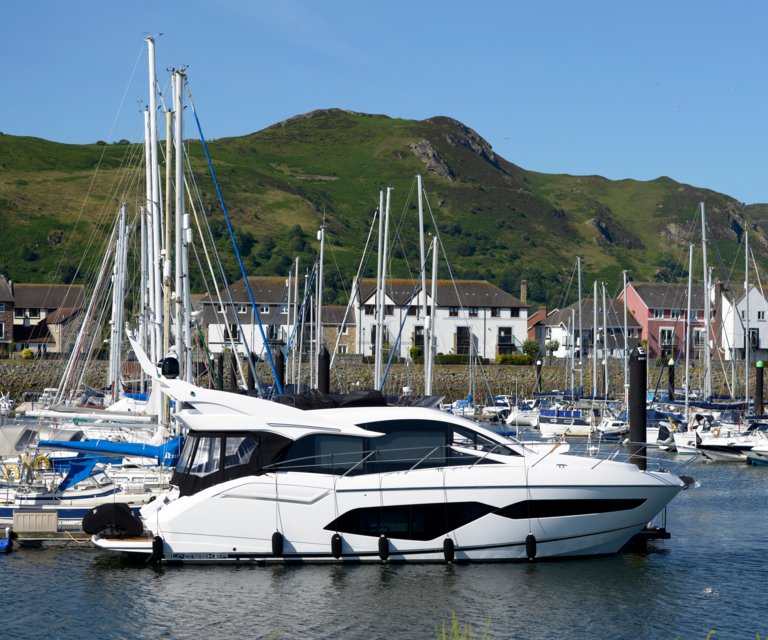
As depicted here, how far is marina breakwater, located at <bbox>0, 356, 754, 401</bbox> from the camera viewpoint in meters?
88.1

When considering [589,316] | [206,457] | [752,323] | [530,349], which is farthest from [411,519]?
[589,316]

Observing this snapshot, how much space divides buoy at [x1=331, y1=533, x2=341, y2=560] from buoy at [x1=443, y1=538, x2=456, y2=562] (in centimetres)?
228

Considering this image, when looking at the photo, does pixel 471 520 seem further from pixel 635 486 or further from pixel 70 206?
pixel 70 206

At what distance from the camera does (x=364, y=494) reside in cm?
2362

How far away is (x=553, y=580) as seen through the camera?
23.2m

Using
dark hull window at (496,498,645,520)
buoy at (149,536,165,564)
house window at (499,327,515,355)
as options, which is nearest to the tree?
house window at (499,327,515,355)

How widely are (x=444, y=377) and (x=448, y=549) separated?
226ft

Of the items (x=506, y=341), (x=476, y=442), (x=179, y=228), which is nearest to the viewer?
(x=476, y=442)

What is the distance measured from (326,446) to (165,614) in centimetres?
516

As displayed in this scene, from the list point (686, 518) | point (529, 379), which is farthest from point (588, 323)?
point (686, 518)

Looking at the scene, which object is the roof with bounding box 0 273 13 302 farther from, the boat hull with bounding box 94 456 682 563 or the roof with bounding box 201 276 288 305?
the boat hull with bounding box 94 456 682 563

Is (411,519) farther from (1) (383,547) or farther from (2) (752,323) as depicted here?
(2) (752,323)

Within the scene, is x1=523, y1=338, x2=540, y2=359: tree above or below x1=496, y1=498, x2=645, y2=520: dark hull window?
above

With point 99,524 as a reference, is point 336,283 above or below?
above
